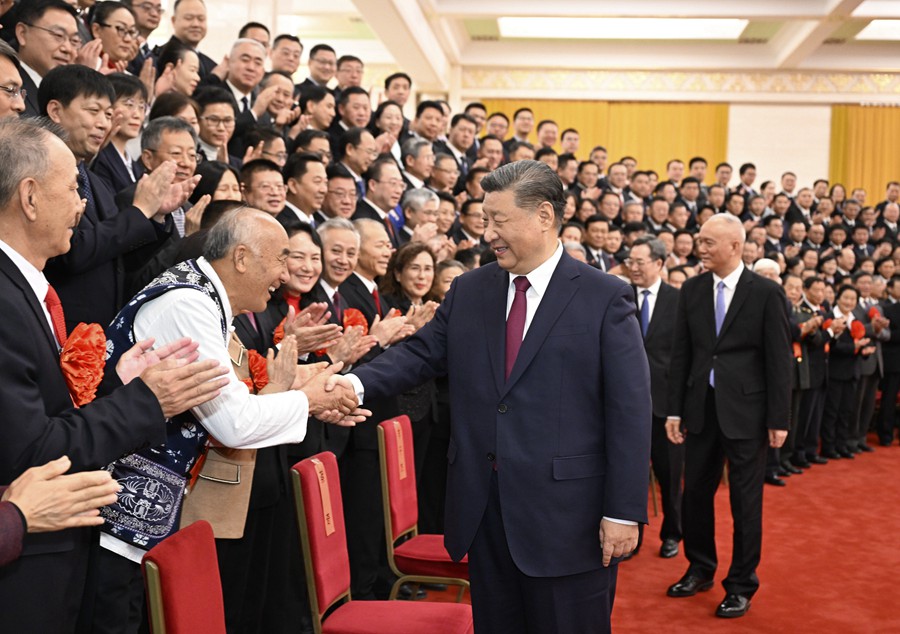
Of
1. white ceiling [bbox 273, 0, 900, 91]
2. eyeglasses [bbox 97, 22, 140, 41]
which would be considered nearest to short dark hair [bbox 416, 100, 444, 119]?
white ceiling [bbox 273, 0, 900, 91]

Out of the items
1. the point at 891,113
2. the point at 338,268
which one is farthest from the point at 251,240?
the point at 891,113

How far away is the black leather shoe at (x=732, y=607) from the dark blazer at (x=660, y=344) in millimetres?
1401

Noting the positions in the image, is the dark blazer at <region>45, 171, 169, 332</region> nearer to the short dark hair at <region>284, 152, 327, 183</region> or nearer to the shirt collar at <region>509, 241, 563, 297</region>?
the shirt collar at <region>509, 241, 563, 297</region>

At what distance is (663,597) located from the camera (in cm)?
452

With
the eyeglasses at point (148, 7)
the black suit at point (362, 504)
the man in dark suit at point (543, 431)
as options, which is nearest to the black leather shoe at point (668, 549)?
the black suit at point (362, 504)

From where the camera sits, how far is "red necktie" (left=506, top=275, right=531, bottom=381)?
247cm

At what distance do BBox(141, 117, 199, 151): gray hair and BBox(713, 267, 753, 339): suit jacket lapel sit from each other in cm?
250

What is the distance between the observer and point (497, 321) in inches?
99.0

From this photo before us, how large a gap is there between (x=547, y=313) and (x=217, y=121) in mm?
2565

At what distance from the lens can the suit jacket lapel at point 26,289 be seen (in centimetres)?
178

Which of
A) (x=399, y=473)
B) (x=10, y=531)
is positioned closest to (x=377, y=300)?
(x=399, y=473)

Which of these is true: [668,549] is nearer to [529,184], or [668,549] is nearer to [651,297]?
[651,297]

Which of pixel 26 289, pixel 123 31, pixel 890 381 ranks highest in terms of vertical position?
pixel 123 31

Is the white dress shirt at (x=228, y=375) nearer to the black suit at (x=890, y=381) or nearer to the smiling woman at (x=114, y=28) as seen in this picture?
the smiling woman at (x=114, y=28)
